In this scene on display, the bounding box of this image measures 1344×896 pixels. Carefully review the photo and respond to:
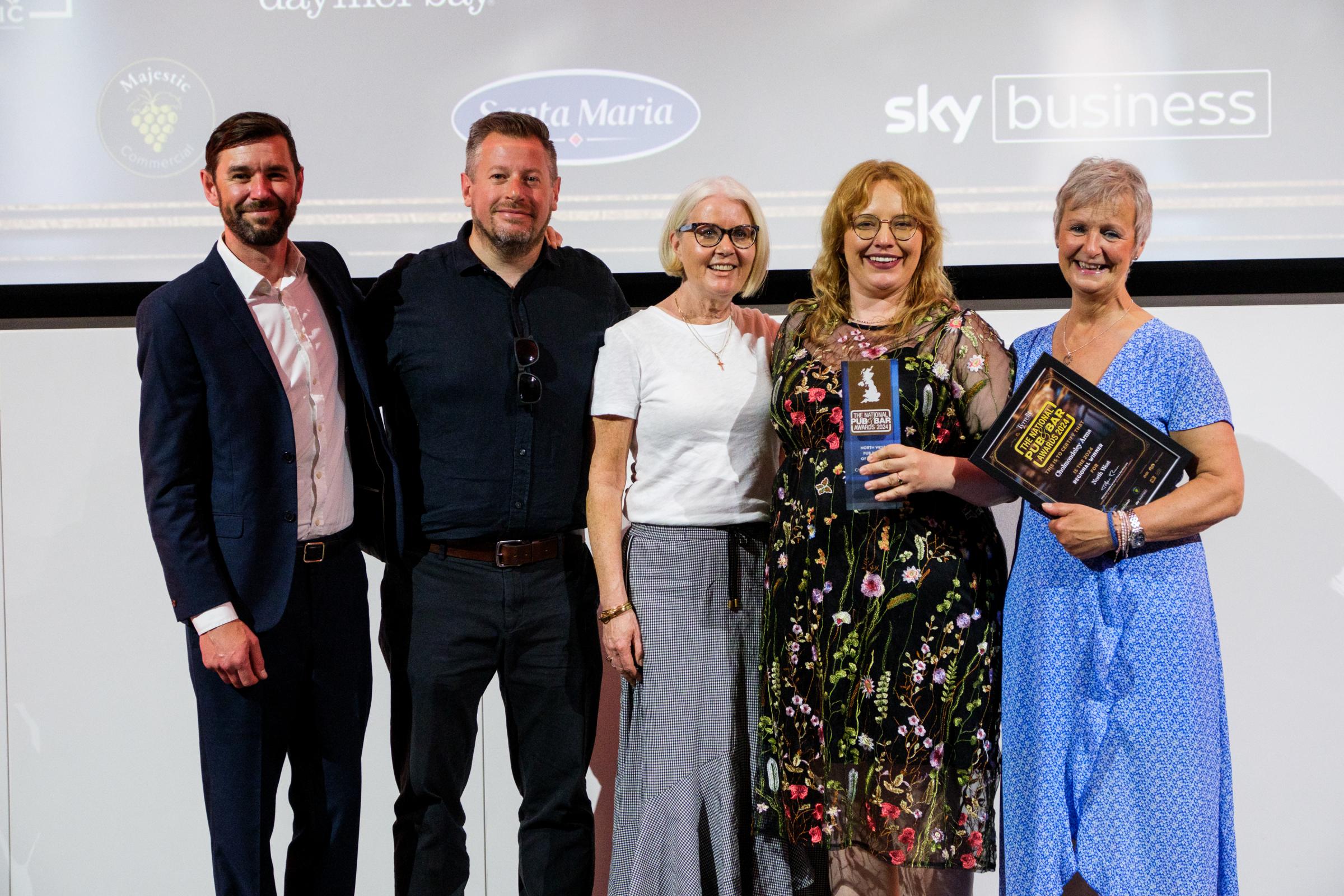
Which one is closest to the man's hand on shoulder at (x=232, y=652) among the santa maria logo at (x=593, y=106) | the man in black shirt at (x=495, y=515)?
the man in black shirt at (x=495, y=515)

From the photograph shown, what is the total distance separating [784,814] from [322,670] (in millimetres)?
960

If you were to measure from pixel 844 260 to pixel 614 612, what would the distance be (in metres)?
0.84

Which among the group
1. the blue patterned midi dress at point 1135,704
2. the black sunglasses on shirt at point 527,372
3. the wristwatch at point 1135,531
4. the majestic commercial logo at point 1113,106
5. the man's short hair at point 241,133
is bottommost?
the blue patterned midi dress at point 1135,704

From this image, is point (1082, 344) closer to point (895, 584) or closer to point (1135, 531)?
point (1135, 531)

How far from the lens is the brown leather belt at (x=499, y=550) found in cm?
212

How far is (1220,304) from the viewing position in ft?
9.05

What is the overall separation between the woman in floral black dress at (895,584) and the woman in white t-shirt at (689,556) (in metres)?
0.11

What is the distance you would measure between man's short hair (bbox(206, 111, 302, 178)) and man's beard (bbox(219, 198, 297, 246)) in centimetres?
10

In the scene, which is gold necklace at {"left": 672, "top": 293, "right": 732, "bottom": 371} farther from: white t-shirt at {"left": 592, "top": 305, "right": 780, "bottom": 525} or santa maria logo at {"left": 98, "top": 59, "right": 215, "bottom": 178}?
santa maria logo at {"left": 98, "top": 59, "right": 215, "bottom": 178}

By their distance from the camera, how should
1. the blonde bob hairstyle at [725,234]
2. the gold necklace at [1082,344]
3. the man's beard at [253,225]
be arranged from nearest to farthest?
the gold necklace at [1082,344]
the man's beard at [253,225]
the blonde bob hairstyle at [725,234]

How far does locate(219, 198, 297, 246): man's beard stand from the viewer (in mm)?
1969

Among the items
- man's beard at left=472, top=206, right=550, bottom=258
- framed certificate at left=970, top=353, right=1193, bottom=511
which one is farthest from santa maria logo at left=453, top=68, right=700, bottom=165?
framed certificate at left=970, top=353, right=1193, bottom=511

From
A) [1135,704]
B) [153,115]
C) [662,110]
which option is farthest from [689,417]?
[153,115]

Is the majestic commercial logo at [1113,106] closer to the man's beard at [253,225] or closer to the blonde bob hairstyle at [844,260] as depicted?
the blonde bob hairstyle at [844,260]
